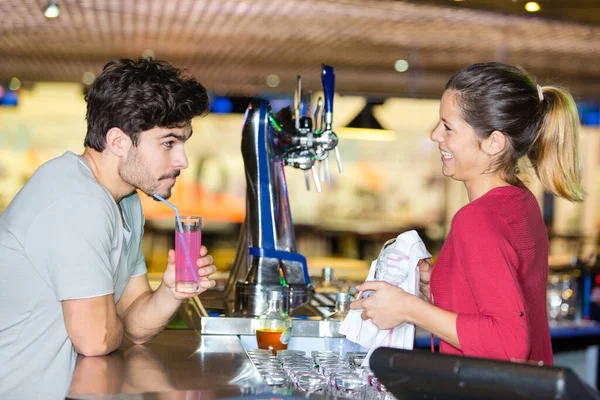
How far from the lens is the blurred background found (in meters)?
4.39

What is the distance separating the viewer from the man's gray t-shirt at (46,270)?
66.5 inches

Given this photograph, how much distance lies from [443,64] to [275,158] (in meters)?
3.91

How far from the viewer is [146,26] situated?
473cm

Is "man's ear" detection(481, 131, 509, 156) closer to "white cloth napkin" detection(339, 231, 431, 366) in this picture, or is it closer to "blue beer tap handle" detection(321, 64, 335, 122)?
"white cloth napkin" detection(339, 231, 431, 366)

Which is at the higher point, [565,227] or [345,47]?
[345,47]

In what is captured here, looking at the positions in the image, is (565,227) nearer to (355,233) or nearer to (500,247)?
(355,233)

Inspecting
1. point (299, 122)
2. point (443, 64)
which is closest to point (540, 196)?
point (443, 64)

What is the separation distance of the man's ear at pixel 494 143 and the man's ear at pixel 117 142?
856mm

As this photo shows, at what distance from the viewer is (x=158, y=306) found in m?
1.96

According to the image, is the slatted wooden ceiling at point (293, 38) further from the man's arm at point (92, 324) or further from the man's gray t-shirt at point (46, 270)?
the man's arm at point (92, 324)

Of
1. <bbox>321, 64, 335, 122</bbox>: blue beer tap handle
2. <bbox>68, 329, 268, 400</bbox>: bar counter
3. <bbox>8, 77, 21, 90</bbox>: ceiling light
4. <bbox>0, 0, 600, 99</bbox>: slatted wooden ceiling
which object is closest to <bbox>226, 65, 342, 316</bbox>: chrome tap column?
<bbox>321, 64, 335, 122</bbox>: blue beer tap handle

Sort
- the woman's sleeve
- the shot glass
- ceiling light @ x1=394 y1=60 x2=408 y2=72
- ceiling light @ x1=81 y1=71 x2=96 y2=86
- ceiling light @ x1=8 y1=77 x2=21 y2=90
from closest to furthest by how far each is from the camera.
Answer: the woman's sleeve, the shot glass, ceiling light @ x1=394 y1=60 x2=408 y2=72, ceiling light @ x1=81 y1=71 x2=96 y2=86, ceiling light @ x1=8 y1=77 x2=21 y2=90

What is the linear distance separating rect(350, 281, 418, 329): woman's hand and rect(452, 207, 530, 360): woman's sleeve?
0.13 m

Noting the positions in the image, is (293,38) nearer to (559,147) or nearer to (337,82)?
(337,82)
